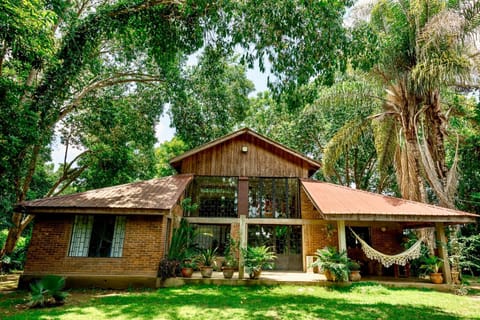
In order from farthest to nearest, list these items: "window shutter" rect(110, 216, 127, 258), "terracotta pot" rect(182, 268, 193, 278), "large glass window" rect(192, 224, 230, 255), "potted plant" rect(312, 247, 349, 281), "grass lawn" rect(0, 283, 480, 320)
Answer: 1. "large glass window" rect(192, 224, 230, 255)
2. "terracotta pot" rect(182, 268, 193, 278)
3. "window shutter" rect(110, 216, 127, 258)
4. "potted plant" rect(312, 247, 349, 281)
5. "grass lawn" rect(0, 283, 480, 320)

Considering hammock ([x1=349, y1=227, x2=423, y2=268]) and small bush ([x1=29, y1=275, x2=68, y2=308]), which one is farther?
hammock ([x1=349, y1=227, x2=423, y2=268])

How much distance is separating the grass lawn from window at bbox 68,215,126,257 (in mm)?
1374

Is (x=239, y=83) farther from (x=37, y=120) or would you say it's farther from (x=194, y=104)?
(x=37, y=120)

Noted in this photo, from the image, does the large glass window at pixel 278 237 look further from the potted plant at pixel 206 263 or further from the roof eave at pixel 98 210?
the roof eave at pixel 98 210

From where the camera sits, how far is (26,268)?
9.11m

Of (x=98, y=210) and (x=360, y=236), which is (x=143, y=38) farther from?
(x=360, y=236)

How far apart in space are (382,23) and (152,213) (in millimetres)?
12076

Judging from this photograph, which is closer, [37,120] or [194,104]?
[37,120]

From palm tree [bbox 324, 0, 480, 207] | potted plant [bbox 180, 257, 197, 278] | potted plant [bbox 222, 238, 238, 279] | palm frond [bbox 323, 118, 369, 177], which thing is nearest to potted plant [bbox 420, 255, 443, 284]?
palm tree [bbox 324, 0, 480, 207]

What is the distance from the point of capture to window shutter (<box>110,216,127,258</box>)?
30.9ft

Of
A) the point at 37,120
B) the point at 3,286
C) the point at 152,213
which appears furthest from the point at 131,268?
the point at 37,120

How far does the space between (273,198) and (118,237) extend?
23.4 feet

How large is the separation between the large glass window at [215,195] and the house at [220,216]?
0.05 meters

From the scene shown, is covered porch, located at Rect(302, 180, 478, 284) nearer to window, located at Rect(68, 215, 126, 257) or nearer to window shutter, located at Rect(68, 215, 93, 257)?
window, located at Rect(68, 215, 126, 257)
